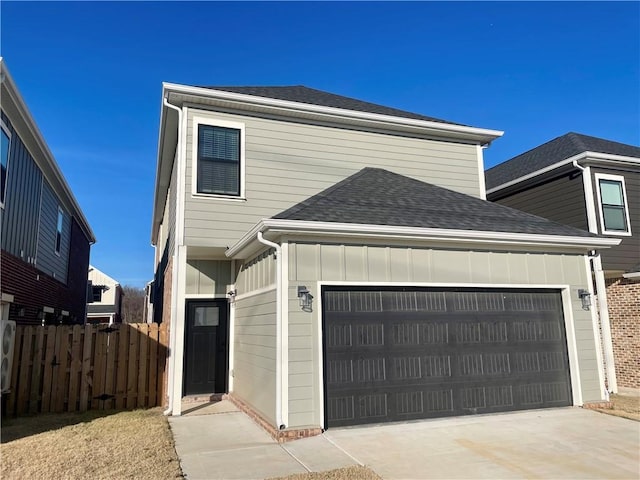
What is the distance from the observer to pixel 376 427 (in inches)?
245

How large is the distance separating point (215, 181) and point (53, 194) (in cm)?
750

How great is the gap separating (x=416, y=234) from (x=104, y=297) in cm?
3527

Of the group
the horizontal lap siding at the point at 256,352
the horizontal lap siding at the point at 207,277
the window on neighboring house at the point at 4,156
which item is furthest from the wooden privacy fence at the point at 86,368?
the window on neighboring house at the point at 4,156

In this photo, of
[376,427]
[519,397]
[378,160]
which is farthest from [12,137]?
[519,397]

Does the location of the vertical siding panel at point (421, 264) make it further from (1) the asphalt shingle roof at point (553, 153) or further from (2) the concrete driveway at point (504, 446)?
(1) the asphalt shingle roof at point (553, 153)

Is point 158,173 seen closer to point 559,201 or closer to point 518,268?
point 518,268

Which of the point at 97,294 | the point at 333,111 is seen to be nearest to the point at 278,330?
the point at 333,111

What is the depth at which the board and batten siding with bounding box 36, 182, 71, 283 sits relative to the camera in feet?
37.9

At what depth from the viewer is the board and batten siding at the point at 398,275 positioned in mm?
6059

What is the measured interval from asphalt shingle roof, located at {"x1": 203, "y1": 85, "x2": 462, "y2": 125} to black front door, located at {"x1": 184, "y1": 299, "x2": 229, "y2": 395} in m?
4.48

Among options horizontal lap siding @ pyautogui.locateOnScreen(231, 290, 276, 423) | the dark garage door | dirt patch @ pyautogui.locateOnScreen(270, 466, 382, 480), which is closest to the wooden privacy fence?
horizontal lap siding @ pyautogui.locateOnScreen(231, 290, 276, 423)

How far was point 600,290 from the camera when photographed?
10359 millimetres

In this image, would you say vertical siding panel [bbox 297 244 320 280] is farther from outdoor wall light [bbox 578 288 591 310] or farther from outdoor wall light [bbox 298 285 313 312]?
outdoor wall light [bbox 578 288 591 310]

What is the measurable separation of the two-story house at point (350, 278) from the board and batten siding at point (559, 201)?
402cm
